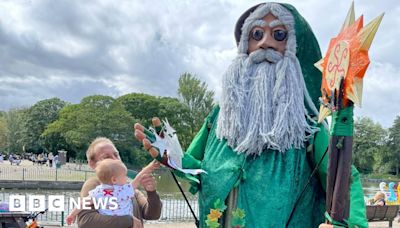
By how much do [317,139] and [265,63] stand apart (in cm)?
58

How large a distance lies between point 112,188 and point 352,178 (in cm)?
128

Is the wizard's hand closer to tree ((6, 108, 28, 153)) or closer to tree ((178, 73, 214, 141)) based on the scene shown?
tree ((178, 73, 214, 141))

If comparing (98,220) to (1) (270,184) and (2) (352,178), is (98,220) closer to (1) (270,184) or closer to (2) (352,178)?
(1) (270,184)

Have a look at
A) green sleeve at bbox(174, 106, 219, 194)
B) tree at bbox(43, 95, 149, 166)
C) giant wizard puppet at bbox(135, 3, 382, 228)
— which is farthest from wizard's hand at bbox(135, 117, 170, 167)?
tree at bbox(43, 95, 149, 166)

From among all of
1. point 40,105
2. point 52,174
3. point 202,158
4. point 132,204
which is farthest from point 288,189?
point 40,105

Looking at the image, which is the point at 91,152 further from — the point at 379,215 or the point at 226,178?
the point at 379,215

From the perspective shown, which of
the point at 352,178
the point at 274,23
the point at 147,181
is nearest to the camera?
the point at 352,178

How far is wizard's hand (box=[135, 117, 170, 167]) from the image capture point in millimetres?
2455

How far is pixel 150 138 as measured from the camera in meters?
2.53

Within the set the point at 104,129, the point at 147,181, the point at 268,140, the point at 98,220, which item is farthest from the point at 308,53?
the point at 104,129

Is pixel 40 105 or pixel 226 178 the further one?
pixel 40 105

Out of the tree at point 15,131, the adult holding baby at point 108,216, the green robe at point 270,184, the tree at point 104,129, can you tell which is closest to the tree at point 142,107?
the tree at point 104,129

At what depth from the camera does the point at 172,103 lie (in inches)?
1576

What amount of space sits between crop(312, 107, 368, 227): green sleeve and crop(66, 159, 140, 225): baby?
41.5 inches
